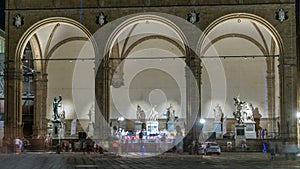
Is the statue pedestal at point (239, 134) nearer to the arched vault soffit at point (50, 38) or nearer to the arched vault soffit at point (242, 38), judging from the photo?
the arched vault soffit at point (242, 38)

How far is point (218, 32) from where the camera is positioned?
151 ft

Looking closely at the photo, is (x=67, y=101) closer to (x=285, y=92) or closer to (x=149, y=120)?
(x=149, y=120)

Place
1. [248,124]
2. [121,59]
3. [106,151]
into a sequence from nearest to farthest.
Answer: [106,151] → [248,124] → [121,59]

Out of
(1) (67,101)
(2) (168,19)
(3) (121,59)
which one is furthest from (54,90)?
(2) (168,19)

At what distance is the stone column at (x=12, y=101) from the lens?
37.7 metres

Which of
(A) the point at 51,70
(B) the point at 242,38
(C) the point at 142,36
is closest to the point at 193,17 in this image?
(B) the point at 242,38

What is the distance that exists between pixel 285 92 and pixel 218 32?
34.9 feet

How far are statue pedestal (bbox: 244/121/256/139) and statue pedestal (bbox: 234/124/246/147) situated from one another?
144 centimetres

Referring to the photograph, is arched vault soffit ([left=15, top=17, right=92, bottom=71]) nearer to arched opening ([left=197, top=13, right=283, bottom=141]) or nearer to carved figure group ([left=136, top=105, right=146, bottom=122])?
carved figure group ([left=136, top=105, right=146, bottom=122])

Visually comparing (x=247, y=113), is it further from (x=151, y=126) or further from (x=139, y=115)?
(x=139, y=115)

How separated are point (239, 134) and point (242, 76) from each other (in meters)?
9.29

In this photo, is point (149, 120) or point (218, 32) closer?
point (218, 32)

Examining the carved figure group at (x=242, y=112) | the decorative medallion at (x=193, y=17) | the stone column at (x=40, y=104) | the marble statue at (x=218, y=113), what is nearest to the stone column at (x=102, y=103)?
the decorative medallion at (x=193, y=17)

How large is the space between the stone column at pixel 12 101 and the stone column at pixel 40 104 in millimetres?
7603
